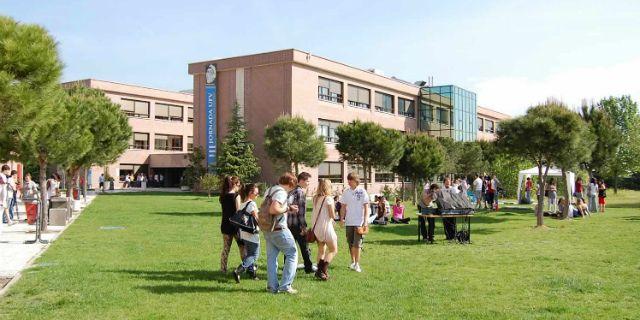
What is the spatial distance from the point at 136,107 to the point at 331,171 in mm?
25052

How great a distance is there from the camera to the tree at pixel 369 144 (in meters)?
32.3

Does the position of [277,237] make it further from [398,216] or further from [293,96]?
[293,96]

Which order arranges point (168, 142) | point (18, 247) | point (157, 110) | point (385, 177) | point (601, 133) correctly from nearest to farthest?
point (18, 247) < point (601, 133) < point (385, 177) < point (157, 110) < point (168, 142)

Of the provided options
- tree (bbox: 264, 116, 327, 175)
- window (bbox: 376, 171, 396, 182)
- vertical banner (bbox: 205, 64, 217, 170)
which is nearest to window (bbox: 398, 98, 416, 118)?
window (bbox: 376, 171, 396, 182)

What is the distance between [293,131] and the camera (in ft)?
116

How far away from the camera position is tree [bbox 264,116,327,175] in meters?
34.9

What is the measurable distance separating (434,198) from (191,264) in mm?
6583

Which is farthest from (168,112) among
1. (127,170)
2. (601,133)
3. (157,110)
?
(601,133)

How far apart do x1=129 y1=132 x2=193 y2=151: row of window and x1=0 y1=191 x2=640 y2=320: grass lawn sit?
156 feet

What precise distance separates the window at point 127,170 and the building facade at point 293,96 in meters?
14.3

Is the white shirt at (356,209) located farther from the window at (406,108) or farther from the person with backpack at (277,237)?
the window at (406,108)

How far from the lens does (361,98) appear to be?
164 ft

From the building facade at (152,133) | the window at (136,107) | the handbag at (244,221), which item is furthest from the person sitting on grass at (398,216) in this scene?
the window at (136,107)

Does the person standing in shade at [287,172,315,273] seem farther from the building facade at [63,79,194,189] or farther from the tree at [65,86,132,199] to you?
the building facade at [63,79,194,189]
